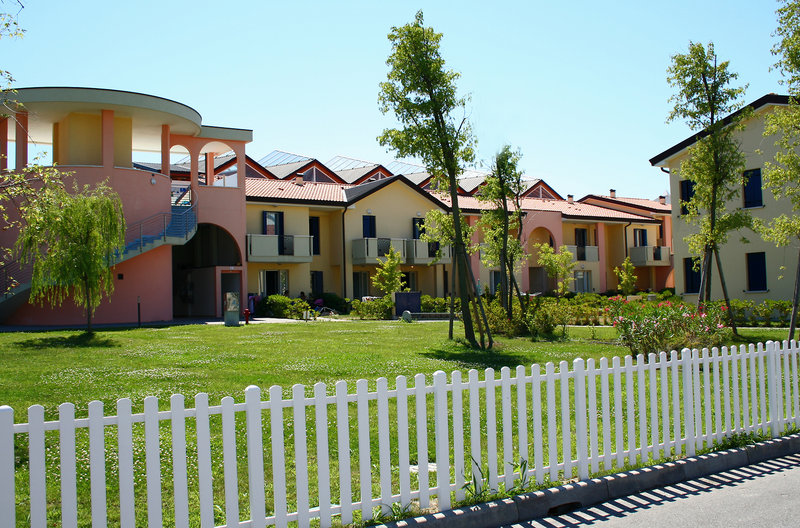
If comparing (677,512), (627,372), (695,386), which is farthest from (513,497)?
(695,386)

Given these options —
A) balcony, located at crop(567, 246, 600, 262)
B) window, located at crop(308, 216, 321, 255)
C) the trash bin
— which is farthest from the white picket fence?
balcony, located at crop(567, 246, 600, 262)

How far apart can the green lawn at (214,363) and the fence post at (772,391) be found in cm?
413

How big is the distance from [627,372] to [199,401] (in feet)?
13.7

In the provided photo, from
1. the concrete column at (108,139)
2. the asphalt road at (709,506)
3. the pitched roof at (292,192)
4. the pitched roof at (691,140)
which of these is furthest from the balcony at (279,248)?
the asphalt road at (709,506)

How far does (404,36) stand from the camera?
56.7 ft

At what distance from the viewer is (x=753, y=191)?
2733 centimetres

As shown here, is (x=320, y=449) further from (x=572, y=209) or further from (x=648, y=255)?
(x=648, y=255)

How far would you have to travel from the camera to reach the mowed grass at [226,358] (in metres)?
9.95

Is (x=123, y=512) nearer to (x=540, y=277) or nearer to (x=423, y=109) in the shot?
(x=423, y=109)

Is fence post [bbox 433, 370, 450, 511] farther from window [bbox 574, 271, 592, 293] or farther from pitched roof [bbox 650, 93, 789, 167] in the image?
window [bbox 574, 271, 592, 293]

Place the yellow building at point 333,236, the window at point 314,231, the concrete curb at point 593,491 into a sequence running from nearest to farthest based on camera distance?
1. the concrete curb at point 593,491
2. the yellow building at point 333,236
3. the window at point 314,231

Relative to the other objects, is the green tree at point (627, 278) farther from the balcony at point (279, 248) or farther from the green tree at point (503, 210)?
the green tree at point (503, 210)

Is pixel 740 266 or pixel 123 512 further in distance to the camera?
pixel 740 266

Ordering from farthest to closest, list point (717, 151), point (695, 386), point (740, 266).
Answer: point (740, 266) → point (717, 151) → point (695, 386)
